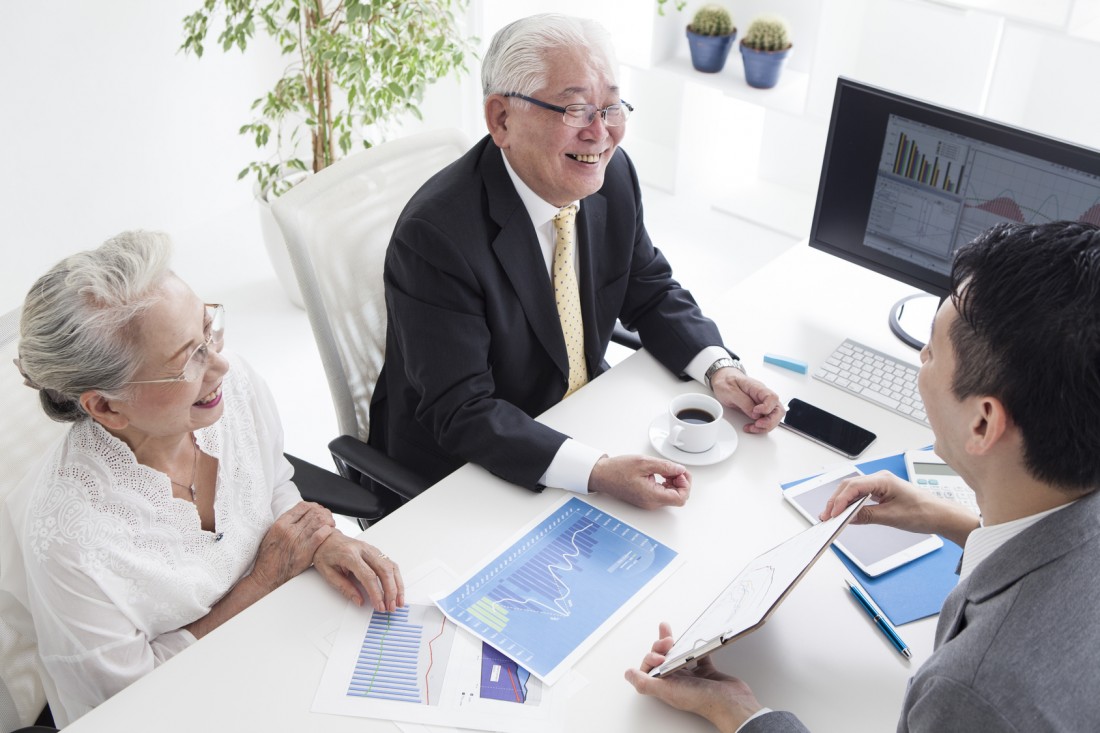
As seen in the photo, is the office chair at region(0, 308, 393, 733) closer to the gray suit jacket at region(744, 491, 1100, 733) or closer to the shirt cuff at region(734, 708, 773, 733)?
the shirt cuff at region(734, 708, 773, 733)

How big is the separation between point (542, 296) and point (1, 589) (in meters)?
1.04

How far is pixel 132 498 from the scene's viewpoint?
143 centimetres

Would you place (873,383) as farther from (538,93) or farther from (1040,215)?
(538,93)

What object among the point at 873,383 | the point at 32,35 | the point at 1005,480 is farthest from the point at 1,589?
the point at 32,35

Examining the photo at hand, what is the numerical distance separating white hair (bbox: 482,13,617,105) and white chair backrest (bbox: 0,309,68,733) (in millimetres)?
938

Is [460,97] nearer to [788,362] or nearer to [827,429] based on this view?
[788,362]

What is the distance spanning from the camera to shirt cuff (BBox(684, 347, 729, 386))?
1914 mm

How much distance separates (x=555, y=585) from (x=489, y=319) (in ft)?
1.89

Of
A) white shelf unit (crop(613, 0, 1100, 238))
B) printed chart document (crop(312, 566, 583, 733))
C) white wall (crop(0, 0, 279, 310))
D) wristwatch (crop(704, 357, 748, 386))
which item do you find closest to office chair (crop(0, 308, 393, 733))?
printed chart document (crop(312, 566, 583, 733))

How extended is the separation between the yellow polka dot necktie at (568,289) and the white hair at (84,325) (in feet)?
2.62

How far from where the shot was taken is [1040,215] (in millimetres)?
1854

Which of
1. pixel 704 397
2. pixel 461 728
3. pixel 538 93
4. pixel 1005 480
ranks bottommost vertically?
pixel 461 728

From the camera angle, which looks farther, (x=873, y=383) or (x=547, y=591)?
(x=873, y=383)

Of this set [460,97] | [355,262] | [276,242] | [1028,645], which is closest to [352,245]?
[355,262]
